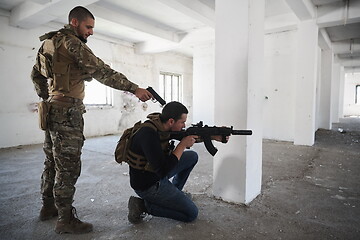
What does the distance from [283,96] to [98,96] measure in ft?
14.0

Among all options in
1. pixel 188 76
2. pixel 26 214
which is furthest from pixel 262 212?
pixel 188 76

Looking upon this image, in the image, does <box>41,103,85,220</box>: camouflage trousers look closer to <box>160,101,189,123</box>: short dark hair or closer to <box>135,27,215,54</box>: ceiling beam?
<box>160,101,189,123</box>: short dark hair

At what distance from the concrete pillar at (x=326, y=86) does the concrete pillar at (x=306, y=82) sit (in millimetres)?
2442

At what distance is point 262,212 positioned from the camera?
1720 mm

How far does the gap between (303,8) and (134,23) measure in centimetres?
297

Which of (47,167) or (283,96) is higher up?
(283,96)

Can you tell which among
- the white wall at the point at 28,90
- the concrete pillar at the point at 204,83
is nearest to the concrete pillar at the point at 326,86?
the concrete pillar at the point at 204,83

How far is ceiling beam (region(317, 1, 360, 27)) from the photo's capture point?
3.67m

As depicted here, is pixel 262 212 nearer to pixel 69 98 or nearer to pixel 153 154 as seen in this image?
pixel 153 154

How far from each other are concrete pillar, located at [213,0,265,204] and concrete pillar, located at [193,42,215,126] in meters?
4.18

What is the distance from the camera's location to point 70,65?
1412mm

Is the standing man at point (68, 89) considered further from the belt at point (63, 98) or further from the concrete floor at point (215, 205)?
the concrete floor at point (215, 205)

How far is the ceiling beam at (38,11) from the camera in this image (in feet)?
10.4

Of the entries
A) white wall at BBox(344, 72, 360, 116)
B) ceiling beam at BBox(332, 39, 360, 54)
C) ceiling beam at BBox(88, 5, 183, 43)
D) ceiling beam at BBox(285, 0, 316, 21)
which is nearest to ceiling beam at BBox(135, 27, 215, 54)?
ceiling beam at BBox(88, 5, 183, 43)
